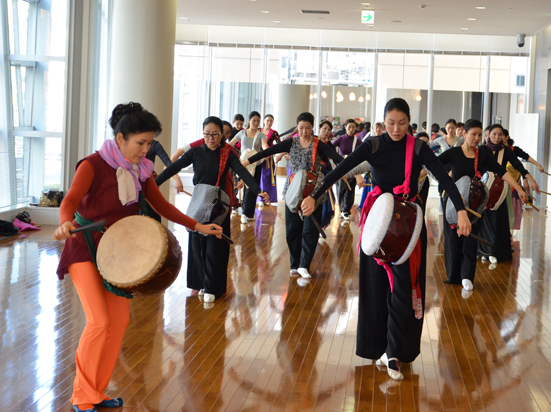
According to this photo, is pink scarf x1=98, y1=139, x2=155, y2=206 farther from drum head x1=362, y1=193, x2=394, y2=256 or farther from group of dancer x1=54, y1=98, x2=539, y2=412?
drum head x1=362, y1=193, x2=394, y2=256

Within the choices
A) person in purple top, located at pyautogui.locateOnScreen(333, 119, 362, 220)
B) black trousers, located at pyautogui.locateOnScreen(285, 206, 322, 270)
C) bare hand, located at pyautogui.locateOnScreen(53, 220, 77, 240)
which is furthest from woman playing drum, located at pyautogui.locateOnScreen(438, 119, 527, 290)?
person in purple top, located at pyautogui.locateOnScreen(333, 119, 362, 220)

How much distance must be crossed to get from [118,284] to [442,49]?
1521 centimetres

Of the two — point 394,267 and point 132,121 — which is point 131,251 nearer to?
point 132,121

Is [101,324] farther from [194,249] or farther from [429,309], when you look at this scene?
[429,309]

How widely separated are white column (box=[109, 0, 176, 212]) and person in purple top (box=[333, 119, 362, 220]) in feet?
12.2

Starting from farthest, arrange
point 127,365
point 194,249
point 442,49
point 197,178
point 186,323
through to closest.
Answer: point 442,49 → point 194,249 → point 197,178 → point 186,323 → point 127,365

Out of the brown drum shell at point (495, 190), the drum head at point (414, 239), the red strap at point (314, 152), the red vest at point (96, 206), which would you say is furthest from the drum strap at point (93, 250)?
the brown drum shell at point (495, 190)

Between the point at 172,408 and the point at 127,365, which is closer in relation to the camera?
the point at 172,408

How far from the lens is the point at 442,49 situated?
54.0 feet

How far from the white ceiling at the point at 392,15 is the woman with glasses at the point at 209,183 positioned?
723 centimetres

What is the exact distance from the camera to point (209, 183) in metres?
5.19

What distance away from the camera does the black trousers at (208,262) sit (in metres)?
5.38

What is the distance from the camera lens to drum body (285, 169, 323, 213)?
582 cm

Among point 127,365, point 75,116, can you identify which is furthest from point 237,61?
point 127,365
